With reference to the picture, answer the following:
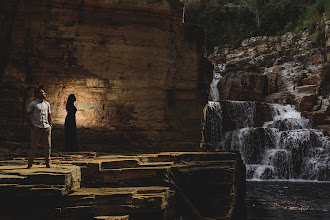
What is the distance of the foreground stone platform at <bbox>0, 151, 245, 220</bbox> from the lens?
4418 mm

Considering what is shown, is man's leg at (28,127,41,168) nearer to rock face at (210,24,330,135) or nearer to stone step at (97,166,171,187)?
stone step at (97,166,171,187)

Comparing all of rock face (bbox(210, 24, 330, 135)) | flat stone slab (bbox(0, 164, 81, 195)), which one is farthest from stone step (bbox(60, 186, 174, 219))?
rock face (bbox(210, 24, 330, 135))

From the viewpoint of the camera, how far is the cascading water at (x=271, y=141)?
15.6m

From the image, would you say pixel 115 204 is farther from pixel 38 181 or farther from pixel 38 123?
pixel 38 123

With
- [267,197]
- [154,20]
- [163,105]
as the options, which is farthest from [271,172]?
[154,20]

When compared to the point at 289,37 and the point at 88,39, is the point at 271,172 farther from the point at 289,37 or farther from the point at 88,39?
the point at 289,37

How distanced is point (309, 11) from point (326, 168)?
63.4ft

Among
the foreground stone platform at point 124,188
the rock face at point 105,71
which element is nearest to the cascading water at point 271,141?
the rock face at point 105,71

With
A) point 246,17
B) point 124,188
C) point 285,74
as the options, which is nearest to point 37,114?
point 124,188

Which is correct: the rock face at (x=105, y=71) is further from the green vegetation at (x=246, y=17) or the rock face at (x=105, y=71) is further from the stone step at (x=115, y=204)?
the green vegetation at (x=246, y=17)

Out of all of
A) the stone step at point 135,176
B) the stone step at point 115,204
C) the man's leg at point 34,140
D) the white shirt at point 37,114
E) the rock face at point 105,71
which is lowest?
the stone step at point 115,204

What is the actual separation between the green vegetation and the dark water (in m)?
19.8

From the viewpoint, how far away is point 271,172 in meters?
15.6

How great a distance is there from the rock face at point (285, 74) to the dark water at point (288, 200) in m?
6.11
